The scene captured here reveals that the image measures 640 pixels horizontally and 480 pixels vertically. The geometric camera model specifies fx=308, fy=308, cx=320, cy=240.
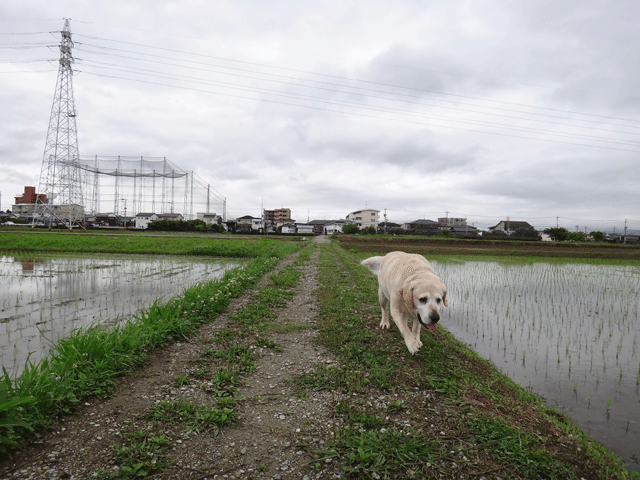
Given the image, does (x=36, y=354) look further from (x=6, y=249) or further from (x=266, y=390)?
(x=6, y=249)

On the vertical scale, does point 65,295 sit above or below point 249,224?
below

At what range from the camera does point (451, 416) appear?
3.39 meters

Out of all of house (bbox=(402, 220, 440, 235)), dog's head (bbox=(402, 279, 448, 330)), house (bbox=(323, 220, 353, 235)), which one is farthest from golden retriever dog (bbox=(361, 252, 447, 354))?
house (bbox=(323, 220, 353, 235))

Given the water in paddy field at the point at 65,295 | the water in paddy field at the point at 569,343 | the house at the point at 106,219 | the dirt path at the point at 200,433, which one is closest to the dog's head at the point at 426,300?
the dirt path at the point at 200,433

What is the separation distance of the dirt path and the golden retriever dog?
1403 mm

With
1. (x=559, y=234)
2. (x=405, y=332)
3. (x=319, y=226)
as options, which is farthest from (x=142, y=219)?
(x=559, y=234)

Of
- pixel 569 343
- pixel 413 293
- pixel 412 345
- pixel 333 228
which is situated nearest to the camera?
pixel 413 293

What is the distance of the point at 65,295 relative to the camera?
8.80 meters

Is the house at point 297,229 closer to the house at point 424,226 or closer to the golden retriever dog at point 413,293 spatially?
the house at point 424,226

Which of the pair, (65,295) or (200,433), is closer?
(200,433)

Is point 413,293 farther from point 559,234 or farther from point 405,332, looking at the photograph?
point 559,234

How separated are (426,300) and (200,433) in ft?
10.7

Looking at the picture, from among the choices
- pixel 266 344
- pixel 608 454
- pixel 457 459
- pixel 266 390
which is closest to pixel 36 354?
pixel 266 344

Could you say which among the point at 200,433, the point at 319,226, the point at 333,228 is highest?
the point at 319,226
